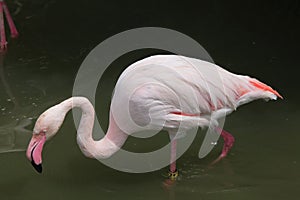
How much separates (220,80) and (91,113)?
37.0 inches

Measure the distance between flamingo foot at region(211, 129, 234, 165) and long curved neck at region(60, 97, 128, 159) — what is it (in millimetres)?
796

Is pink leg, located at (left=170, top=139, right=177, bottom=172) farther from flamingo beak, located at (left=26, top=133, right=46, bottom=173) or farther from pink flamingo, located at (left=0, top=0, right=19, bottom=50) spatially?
pink flamingo, located at (left=0, top=0, right=19, bottom=50)

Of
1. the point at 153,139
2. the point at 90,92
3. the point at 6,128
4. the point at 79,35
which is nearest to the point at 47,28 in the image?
the point at 79,35

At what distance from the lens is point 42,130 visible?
11.5 feet

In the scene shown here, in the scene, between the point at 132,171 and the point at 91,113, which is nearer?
the point at 91,113

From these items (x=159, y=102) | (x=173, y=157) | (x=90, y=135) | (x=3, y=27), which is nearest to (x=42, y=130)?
(x=90, y=135)

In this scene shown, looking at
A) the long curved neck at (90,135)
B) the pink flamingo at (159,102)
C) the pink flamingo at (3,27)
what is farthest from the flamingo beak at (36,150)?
the pink flamingo at (3,27)

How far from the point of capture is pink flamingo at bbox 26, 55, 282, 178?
3660mm

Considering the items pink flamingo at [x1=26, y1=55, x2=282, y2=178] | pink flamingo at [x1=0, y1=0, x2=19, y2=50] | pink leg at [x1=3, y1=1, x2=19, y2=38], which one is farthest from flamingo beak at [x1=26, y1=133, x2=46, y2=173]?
pink leg at [x1=3, y1=1, x2=19, y2=38]

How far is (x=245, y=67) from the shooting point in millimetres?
5707

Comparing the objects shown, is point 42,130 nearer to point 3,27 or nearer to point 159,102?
point 159,102

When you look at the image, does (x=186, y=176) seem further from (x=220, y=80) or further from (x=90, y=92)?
(x=90, y=92)

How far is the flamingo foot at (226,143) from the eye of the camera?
419cm

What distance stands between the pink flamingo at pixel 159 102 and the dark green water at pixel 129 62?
371 millimetres
